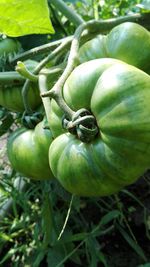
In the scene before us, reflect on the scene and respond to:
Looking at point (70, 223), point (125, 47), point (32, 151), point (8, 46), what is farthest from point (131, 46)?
point (70, 223)

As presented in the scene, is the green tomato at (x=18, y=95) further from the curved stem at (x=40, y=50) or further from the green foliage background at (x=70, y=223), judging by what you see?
the green foliage background at (x=70, y=223)

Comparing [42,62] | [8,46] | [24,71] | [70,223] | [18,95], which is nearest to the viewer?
[24,71]

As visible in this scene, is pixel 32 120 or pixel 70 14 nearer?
pixel 32 120

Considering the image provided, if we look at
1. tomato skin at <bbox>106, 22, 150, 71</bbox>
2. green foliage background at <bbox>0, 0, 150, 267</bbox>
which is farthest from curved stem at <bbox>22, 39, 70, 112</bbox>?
green foliage background at <bbox>0, 0, 150, 267</bbox>

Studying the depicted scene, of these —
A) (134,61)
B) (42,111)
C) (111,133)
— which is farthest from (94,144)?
(42,111)

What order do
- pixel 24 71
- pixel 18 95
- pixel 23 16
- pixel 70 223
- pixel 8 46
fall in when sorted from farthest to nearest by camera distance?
1. pixel 70 223
2. pixel 8 46
3. pixel 18 95
4. pixel 24 71
5. pixel 23 16

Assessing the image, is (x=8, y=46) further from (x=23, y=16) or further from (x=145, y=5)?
(x=23, y=16)

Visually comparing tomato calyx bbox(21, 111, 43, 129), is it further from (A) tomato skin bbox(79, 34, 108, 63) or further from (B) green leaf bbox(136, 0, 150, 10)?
(B) green leaf bbox(136, 0, 150, 10)
